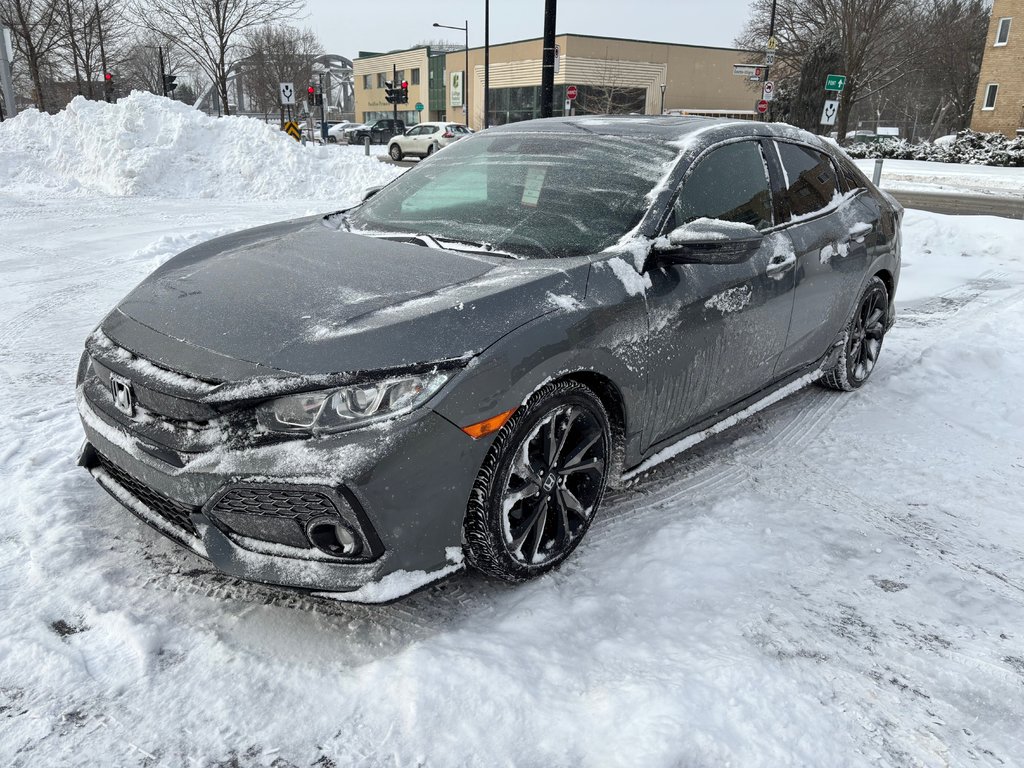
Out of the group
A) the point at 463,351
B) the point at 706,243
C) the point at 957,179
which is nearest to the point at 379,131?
the point at 957,179

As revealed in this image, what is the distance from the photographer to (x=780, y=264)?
3.64m

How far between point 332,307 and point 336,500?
707 millimetres

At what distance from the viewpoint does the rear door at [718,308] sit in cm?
306

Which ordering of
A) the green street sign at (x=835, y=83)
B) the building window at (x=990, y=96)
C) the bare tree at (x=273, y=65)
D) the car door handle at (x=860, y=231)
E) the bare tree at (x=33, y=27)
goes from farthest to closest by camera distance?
the bare tree at (x=273, y=65) → the building window at (x=990, y=96) → the bare tree at (x=33, y=27) → the green street sign at (x=835, y=83) → the car door handle at (x=860, y=231)

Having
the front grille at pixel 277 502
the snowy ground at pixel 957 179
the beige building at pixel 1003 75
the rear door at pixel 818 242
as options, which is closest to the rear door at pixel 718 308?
the rear door at pixel 818 242

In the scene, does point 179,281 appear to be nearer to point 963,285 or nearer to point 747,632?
point 747,632

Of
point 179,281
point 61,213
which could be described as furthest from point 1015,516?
point 61,213

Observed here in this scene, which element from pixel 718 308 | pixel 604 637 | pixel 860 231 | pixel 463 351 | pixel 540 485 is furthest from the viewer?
pixel 860 231

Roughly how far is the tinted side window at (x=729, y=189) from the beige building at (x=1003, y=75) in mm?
39417

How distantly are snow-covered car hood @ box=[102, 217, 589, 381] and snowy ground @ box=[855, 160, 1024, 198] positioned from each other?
20.4m

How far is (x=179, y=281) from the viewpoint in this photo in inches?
117

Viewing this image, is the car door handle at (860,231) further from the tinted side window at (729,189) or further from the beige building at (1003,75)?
the beige building at (1003,75)

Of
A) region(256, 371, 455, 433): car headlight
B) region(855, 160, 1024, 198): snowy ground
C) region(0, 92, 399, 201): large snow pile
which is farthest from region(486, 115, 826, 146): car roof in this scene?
region(855, 160, 1024, 198): snowy ground

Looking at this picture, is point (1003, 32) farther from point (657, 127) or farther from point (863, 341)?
point (657, 127)
